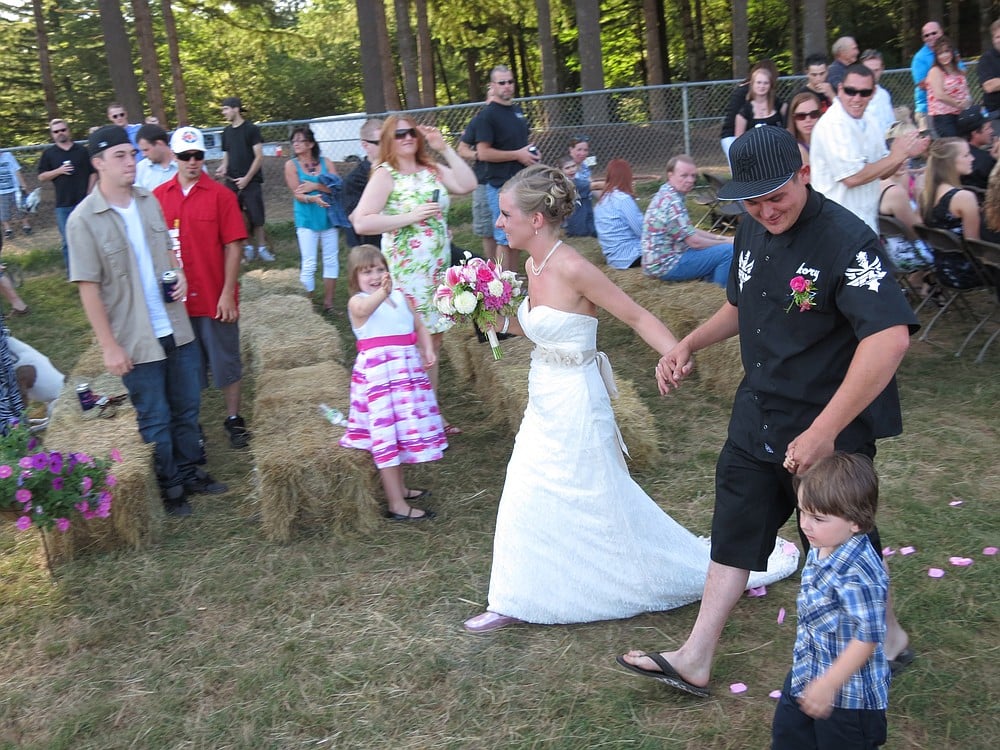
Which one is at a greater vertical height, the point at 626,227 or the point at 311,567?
the point at 626,227

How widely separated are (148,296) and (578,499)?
2.98m

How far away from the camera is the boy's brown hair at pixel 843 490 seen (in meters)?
2.62

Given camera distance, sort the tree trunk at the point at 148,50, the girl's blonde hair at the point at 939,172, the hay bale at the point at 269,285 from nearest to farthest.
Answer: the girl's blonde hair at the point at 939,172 → the hay bale at the point at 269,285 → the tree trunk at the point at 148,50

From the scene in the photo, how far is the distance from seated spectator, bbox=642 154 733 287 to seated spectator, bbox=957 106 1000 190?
2.22 meters

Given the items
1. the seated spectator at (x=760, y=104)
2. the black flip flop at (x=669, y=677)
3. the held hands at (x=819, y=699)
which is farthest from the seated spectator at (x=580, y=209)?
the held hands at (x=819, y=699)

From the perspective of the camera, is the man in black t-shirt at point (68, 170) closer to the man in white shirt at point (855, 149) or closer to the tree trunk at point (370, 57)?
the tree trunk at point (370, 57)

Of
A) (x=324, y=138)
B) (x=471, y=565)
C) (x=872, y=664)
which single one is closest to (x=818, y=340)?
(x=872, y=664)

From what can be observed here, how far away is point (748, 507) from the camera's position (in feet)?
10.8

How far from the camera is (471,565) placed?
4.79 meters

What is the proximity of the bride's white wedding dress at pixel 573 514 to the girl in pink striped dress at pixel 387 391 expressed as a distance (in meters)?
1.31

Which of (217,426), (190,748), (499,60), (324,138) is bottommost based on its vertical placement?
(190,748)

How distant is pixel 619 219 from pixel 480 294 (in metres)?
4.42

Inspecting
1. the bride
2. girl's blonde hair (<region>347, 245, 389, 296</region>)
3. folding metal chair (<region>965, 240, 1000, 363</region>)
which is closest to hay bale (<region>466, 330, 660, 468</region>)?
girl's blonde hair (<region>347, 245, 389, 296</region>)

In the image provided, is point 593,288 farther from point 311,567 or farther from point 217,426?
point 217,426
